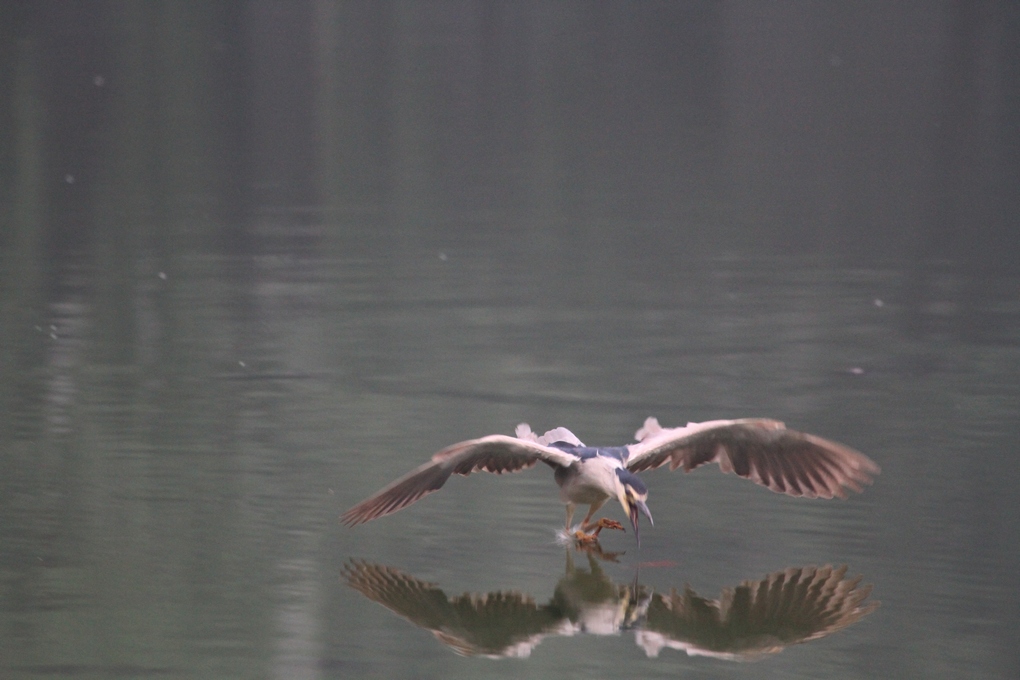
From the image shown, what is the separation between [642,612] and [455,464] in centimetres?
102

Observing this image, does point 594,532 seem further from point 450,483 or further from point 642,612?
point 450,483

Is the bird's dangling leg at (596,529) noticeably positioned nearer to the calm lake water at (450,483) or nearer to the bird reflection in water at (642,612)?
the calm lake water at (450,483)

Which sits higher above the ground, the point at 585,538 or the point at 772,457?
the point at 772,457

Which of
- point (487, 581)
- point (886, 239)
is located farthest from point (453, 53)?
point (487, 581)

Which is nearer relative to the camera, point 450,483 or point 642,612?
point 642,612

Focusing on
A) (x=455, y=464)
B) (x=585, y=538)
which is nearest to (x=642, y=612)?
(x=585, y=538)

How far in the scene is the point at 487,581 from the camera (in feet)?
20.1

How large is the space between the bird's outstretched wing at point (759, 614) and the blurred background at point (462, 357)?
104 mm

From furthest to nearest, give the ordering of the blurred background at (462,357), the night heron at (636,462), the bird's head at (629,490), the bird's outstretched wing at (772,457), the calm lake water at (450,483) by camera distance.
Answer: the bird's outstretched wing at (772,457), the night heron at (636,462), the bird's head at (629,490), the blurred background at (462,357), the calm lake water at (450,483)

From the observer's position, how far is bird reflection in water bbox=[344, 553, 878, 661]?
566cm

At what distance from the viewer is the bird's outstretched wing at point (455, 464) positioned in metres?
6.22

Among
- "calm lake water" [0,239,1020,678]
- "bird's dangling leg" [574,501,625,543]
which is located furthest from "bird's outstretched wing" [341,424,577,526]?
"bird's dangling leg" [574,501,625,543]

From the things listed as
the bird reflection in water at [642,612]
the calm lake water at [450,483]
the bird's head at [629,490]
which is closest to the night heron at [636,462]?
the bird's head at [629,490]

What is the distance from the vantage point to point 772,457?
6625 millimetres
